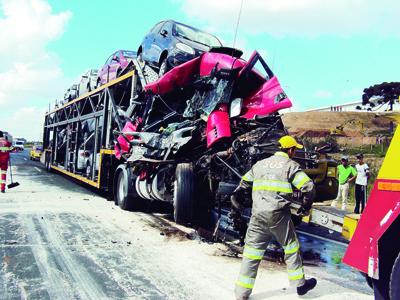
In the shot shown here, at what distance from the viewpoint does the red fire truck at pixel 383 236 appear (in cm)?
283

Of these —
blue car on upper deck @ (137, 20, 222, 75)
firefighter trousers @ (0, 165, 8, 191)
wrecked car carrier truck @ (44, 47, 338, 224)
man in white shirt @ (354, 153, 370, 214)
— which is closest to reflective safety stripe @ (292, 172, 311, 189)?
wrecked car carrier truck @ (44, 47, 338, 224)

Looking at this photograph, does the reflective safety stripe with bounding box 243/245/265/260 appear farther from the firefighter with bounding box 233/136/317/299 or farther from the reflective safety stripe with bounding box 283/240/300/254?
the reflective safety stripe with bounding box 283/240/300/254

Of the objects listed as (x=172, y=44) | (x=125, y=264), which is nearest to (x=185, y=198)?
(x=125, y=264)

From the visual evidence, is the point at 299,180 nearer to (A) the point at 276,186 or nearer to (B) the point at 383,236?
(A) the point at 276,186

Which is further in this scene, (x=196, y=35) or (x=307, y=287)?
(x=196, y=35)

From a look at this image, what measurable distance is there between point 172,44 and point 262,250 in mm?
5213

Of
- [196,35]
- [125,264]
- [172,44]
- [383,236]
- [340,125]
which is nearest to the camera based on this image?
[383,236]

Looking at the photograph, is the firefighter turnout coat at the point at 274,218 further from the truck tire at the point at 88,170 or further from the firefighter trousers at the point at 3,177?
the truck tire at the point at 88,170

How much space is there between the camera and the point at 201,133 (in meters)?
6.77

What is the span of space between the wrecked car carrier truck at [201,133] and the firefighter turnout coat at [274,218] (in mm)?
1745

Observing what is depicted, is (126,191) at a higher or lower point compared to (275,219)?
lower

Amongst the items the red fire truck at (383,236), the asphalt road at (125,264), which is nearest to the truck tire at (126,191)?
the asphalt road at (125,264)

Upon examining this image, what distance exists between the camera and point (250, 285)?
383cm

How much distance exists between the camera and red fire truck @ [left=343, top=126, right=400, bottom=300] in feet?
9.29
